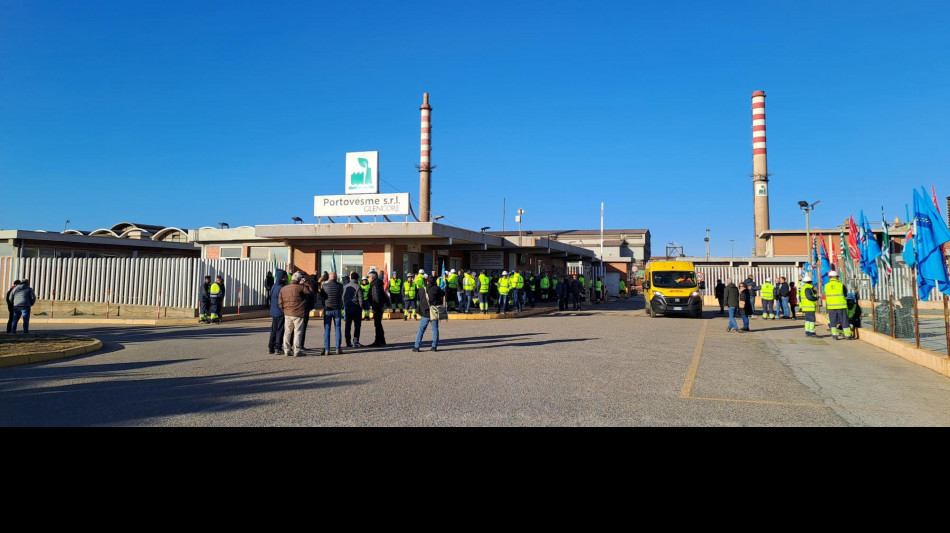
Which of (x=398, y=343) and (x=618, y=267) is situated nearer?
(x=398, y=343)

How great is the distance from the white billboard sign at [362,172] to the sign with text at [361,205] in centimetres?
118

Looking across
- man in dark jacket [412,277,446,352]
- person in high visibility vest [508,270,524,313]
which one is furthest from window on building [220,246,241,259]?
man in dark jacket [412,277,446,352]

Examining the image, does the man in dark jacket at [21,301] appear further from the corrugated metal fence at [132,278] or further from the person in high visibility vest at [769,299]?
the person in high visibility vest at [769,299]

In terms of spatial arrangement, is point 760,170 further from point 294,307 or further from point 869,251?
point 294,307

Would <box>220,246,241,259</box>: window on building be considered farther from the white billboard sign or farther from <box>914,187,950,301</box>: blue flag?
<box>914,187,950,301</box>: blue flag

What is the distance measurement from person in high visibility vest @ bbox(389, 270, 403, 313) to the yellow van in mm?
10650

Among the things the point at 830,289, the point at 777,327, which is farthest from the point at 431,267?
the point at 830,289

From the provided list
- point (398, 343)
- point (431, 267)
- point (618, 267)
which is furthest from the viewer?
point (618, 267)

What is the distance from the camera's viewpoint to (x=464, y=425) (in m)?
6.13

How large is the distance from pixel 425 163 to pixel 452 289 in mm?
24467

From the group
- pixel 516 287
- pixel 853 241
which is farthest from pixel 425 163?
pixel 853 241
